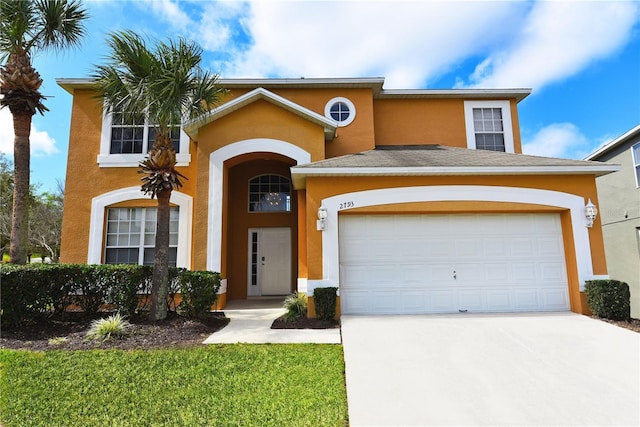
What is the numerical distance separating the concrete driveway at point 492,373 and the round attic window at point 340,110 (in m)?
7.80

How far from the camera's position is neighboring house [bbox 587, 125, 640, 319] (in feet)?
44.5

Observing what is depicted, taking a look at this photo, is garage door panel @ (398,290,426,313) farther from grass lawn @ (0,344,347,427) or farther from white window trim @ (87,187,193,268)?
white window trim @ (87,187,193,268)

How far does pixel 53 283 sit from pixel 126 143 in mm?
6006

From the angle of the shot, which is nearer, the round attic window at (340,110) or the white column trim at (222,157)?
the white column trim at (222,157)

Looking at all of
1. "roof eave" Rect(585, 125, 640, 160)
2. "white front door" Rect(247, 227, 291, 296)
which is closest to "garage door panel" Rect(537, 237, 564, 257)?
"roof eave" Rect(585, 125, 640, 160)

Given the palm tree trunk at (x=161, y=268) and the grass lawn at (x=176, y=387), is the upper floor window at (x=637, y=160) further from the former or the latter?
the palm tree trunk at (x=161, y=268)

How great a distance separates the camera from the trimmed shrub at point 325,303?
8.25 m

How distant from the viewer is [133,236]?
11.6 meters

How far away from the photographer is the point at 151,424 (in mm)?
→ 3953

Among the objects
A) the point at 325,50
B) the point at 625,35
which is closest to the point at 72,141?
the point at 325,50

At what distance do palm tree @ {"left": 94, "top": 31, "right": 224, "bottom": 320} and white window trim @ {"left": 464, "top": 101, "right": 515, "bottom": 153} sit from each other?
32.6 feet

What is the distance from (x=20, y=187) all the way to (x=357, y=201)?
344 inches

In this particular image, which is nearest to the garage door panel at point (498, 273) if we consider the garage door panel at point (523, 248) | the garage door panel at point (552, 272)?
the garage door panel at point (523, 248)

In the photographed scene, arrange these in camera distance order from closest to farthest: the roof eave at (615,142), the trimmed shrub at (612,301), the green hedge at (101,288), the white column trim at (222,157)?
the green hedge at (101,288) < the trimmed shrub at (612,301) < the white column trim at (222,157) < the roof eave at (615,142)
